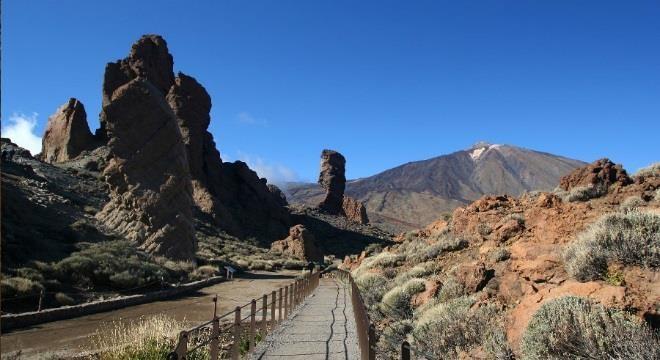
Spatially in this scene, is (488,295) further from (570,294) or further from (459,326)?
(570,294)

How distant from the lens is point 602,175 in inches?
717

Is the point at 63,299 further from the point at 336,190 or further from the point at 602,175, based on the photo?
the point at 336,190

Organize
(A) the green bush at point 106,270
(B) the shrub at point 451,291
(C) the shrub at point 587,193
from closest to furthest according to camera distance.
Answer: (B) the shrub at point 451,291 → (C) the shrub at point 587,193 → (A) the green bush at point 106,270

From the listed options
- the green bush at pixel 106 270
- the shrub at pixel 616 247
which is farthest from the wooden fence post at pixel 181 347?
the green bush at pixel 106 270

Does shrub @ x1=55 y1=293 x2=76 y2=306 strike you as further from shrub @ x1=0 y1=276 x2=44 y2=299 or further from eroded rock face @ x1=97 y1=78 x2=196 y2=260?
eroded rock face @ x1=97 y1=78 x2=196 y2=260

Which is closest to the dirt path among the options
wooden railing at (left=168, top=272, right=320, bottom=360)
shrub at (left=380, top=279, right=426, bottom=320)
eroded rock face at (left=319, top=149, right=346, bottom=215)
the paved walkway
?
wooden railing at (left=168, top=272, right=320, bottom=360)

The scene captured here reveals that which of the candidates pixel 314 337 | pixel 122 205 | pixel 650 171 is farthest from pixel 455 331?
pixel 122 205

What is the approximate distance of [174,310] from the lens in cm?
2009

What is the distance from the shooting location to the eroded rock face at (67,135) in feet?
221

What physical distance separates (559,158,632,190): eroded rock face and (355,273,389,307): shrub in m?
7.99

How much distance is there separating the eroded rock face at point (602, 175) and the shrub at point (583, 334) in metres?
12.5

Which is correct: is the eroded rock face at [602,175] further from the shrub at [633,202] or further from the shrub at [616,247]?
the shrub at [616,247]

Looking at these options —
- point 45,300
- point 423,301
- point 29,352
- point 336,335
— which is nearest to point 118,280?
point 45,300

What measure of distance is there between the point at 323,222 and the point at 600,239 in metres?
90.6
